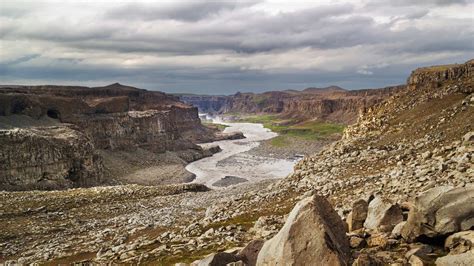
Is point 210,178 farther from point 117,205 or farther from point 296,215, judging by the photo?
point 296,215

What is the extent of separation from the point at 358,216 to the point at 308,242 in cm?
698

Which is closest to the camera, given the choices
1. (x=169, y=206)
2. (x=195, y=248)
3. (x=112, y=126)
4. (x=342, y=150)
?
(x=195, y=248)

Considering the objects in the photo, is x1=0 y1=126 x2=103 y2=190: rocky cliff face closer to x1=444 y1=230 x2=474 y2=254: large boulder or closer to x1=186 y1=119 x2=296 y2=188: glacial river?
x1=186 y1=119 x2=296 y2=188: glacial river

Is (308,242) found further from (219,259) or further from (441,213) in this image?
(441,213)

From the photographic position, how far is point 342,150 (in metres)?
48.8

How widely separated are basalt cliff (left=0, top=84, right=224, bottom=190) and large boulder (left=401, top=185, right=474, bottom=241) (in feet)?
252

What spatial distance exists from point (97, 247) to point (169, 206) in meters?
21.8

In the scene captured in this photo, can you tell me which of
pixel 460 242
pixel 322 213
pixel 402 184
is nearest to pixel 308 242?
pixel 322 213

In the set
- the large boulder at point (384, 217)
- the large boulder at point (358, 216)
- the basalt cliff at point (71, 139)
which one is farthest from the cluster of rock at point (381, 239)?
the basalt cliff at point (71, 139)

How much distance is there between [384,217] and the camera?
18547 mm

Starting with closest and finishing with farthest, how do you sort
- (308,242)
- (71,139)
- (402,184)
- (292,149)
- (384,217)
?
(308,242) → (384,217) → (402,184) → (71,139) → (292,149)

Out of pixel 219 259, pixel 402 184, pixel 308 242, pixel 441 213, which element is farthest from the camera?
pixel 402 184

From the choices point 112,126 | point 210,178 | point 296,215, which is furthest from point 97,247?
point 112,126

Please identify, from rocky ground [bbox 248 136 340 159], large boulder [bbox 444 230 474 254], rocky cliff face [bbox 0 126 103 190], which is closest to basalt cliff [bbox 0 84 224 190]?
rocky cliff face [bbox 0 126 103 190]
